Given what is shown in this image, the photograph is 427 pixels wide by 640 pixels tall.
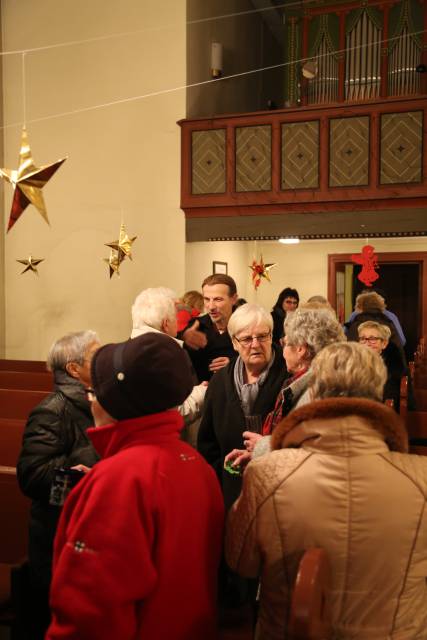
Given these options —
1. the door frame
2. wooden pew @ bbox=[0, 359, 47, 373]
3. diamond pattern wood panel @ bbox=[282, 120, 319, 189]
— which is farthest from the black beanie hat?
the door frame

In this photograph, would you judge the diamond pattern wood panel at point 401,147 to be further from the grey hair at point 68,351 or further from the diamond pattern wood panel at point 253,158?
the grey hair at point 68,351

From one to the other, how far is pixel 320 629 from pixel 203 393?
174cm

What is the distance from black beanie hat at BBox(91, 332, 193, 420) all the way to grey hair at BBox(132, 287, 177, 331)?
1546 mm

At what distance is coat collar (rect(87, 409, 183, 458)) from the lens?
139 cm

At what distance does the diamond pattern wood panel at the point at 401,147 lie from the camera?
23.2 feet

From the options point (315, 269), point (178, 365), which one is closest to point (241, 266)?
point (315, 269)

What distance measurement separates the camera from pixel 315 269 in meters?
11.3

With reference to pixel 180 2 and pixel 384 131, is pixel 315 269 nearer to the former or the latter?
pixel 384 131

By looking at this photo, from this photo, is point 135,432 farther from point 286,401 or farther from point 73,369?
point 73,369

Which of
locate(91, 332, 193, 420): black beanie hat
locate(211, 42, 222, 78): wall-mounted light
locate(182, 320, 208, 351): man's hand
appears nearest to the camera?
locate(91, 332, 193, 420): black beanie hat

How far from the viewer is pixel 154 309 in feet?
9.80

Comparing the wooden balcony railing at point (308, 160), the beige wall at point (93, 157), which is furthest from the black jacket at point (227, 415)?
the beige wall at point (93, 157)

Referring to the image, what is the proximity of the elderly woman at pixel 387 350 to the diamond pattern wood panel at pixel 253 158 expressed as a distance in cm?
374

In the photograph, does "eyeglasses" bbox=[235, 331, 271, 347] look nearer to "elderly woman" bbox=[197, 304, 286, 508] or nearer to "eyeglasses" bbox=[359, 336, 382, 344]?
"elderly woman" bbox=[197, 304, 286, 508]
